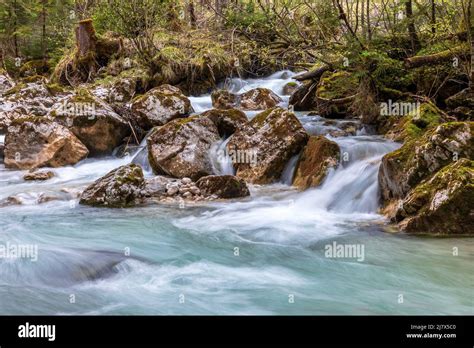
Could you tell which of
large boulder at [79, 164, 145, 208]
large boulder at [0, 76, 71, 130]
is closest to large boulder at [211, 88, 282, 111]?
large boulder at [0, 76, 71, 130]

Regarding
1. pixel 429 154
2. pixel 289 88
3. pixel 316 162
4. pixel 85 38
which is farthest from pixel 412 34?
pixel 85 38

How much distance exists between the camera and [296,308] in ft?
14.8

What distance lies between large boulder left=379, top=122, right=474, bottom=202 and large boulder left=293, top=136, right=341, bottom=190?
1.83 metres

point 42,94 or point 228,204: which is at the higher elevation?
point 42,94

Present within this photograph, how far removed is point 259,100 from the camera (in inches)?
593

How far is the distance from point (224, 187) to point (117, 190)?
1906 millimetres

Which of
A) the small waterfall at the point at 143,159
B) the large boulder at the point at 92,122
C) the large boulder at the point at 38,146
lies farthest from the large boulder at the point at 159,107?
the large boulder at the point at 38,146

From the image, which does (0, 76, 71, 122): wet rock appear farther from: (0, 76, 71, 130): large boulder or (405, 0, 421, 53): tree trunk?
(405, 0, 421, 53): tree trunk

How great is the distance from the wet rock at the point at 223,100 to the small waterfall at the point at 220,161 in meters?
4.77

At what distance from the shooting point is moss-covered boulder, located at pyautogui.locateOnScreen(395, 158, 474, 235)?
623 centimetres

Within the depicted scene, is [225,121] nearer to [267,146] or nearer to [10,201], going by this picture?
[267,146]
